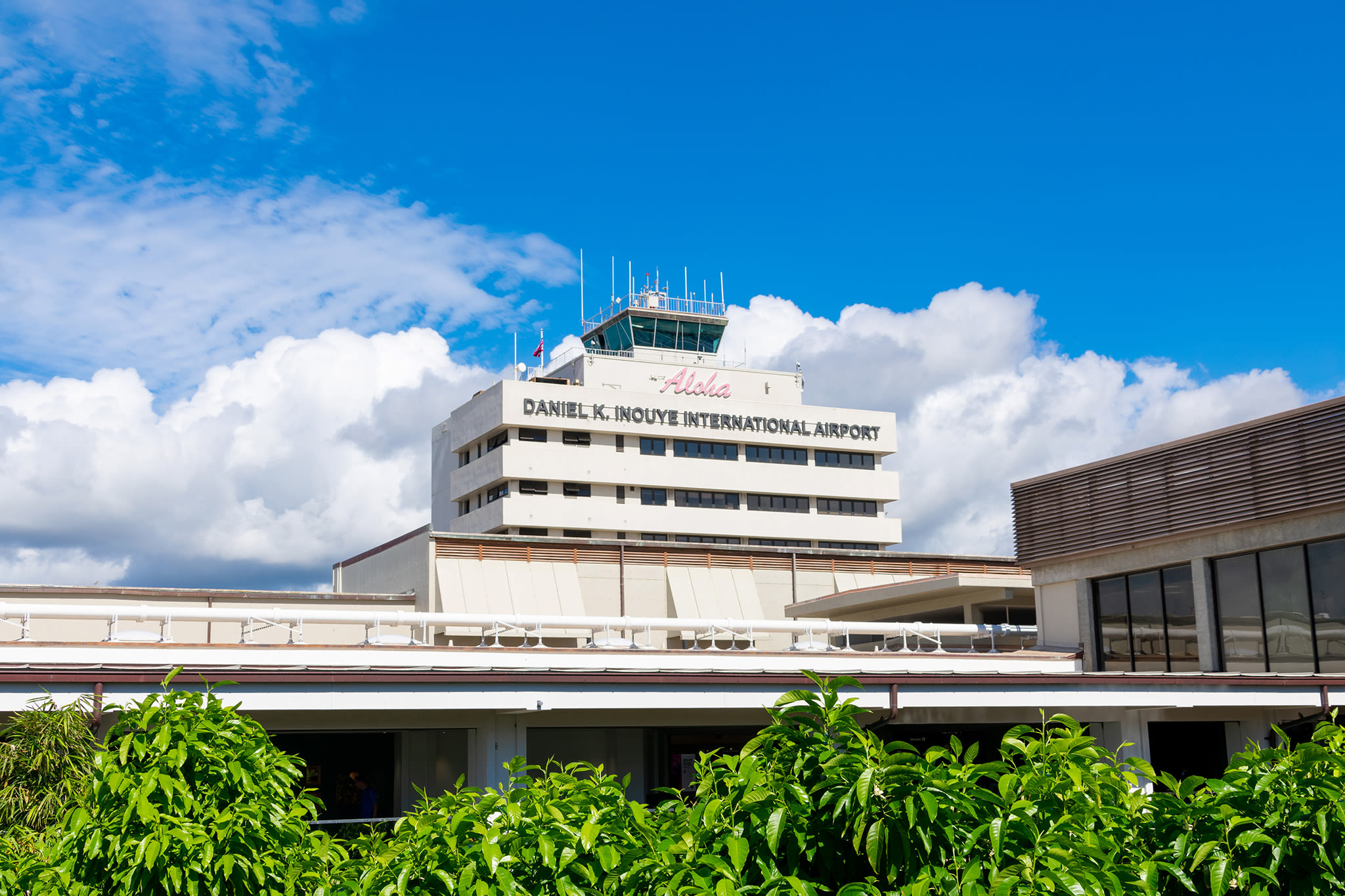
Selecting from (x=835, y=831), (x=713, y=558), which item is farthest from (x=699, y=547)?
(x=835, y=831)

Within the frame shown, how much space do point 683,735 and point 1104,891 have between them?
19.6m

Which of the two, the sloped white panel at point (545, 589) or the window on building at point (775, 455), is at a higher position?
the window on building at point (775, 455)

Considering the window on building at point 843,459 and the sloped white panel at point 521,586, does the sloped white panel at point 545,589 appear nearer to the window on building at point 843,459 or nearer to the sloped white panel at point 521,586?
the sloped white panel at point 521,586

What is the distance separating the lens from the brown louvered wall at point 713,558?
43.4 m

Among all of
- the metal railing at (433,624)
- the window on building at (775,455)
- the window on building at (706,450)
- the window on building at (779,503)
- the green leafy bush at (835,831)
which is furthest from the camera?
the window on building at (775,455)

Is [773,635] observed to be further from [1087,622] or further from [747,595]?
[1087,622]

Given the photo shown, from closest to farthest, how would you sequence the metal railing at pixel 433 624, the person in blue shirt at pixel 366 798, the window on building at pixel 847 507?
Result: the metal railing at pixel 433 624 < the person in blue shirt at pixel 366 798 < the window on building at pixel 847 507

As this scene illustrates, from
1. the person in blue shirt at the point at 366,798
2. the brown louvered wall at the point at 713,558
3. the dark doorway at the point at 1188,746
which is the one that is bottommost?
the person in blue shirt at the point at 366,798

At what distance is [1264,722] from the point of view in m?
22.7

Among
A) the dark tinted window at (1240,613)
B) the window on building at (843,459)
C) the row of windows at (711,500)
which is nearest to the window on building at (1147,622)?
the dark tinted window at (1240,613)

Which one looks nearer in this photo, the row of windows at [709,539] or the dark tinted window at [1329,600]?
the dark tinted window at [1329,600]

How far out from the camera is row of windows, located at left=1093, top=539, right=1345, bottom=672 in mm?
22719

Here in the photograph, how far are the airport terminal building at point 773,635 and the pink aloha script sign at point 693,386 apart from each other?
32.1 metres

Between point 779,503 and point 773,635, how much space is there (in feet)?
119
